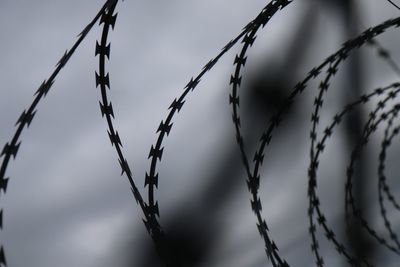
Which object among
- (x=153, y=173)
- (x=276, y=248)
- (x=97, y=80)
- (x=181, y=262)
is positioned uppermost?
(x=97, y=80)

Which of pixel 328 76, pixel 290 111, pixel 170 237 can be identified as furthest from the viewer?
pixel 328 76

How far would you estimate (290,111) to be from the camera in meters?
4.50

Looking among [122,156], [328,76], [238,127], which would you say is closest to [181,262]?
[122,156]

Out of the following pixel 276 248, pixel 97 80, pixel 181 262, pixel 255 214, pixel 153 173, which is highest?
pixel 97 80

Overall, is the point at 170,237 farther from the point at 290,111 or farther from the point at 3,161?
the point at 290,111

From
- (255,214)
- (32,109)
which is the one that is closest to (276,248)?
(255,214)

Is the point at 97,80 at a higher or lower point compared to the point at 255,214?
higher

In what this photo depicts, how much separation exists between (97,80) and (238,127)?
156cm

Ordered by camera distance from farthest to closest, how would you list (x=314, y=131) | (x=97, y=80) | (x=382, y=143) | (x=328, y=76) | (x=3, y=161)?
(x=382, y=143), (x=314, y=131), (x=328, y=76), (x=97, y=80), (x=3, y=161)

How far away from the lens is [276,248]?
4633 millimetres

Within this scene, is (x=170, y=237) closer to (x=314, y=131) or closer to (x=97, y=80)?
(x=97, y=80)

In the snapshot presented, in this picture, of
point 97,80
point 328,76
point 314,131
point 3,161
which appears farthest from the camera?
point 314,131

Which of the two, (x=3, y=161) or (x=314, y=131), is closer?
(x=3, y=161)

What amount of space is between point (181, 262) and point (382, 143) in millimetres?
5176
